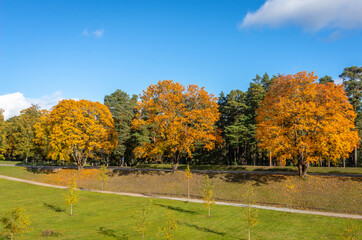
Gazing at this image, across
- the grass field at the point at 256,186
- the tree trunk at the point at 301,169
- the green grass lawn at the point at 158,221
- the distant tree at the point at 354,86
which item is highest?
the distant tree at the point at 354,86

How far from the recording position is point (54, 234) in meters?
18.1

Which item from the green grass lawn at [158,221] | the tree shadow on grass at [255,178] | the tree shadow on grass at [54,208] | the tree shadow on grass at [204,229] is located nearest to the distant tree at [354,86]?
the tree shadow on grass at [255,178]

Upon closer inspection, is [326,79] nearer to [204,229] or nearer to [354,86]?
[354,86]

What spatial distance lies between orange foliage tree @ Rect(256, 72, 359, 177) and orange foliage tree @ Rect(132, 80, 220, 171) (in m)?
9.44

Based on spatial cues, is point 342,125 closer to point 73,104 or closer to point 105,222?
point 105,222

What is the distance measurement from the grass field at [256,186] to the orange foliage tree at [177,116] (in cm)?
473

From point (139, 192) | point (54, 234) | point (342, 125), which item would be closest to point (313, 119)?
point (342, 125)

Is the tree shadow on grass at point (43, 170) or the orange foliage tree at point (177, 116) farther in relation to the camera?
the tree shadow on grass at point (43, 170)

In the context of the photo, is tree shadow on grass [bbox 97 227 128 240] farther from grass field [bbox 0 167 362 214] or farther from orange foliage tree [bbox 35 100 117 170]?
orange foliage tree [bbox 35 100 117 170]

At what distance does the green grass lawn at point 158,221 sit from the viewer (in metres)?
18.5

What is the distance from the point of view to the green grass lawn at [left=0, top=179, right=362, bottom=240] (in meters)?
18.5

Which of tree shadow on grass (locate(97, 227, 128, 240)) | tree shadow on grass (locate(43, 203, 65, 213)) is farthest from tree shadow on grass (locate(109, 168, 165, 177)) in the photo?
tree shadow on grass (locate(97, 227, 128, 240))

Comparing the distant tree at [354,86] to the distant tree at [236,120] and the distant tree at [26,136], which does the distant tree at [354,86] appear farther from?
the distant tree at [26,136]

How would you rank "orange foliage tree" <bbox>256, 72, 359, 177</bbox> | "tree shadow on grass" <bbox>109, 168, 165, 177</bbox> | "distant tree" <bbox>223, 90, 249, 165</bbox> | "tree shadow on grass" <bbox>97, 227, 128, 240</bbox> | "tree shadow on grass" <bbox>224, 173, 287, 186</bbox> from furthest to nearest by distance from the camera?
"distant tree" <bbox>223, 90, 249, 165</bbox>, "tree shadow on grass" <bbox>109, 168, 165, 177</bbox>, "tree shadow on grass" <bbox>224, 173, 287, 186</bbox>, "orange foliage tree" <bbox>256, 72, 359, 177</bbox>, "tree shadow on grass" <bbox>97, 227, 128, 240</bbox>
